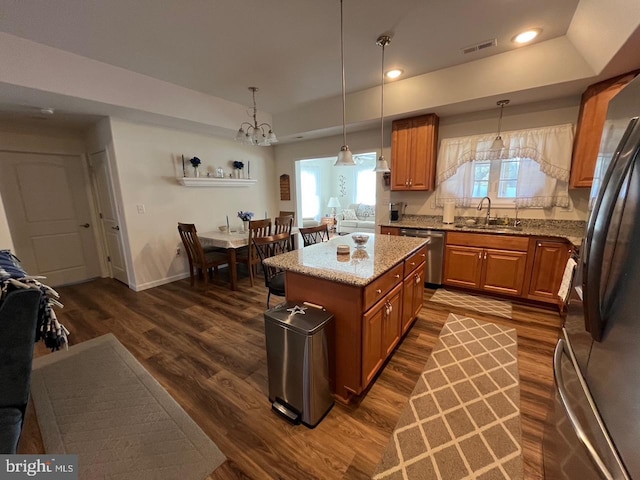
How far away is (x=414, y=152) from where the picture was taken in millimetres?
3721

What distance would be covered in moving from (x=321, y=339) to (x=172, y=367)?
1.45m

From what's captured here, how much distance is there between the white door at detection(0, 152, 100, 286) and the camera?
3.65m

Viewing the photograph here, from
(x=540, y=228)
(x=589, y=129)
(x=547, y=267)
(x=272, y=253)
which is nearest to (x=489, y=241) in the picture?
(x=547, y=267)

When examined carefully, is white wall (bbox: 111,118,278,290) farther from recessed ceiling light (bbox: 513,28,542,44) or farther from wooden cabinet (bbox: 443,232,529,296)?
recessed ceiling light (bbox: 513,28,542,44)

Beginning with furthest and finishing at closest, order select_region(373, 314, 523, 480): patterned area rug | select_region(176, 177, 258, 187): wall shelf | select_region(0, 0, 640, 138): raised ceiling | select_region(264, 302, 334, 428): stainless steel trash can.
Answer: select_region(176, 177, 258, 187): wall shelf, select_region(0, 0, 640, 138): raised ceiling, select_region(264, 302, 334, 428): stainless steel trash can, select_region(373, 314, 523, 480): patterned area rug

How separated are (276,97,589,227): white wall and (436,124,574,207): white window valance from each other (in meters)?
0.09

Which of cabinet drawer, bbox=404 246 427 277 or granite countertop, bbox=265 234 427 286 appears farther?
cabinet drawer, bbox=404 246 427 277

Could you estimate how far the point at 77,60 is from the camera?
265 centimetres

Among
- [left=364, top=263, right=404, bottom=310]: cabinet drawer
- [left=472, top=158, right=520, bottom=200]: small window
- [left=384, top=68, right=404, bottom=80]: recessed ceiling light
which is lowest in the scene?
[left=364, top=263, right=404, bottom=310]: cabinet drawer

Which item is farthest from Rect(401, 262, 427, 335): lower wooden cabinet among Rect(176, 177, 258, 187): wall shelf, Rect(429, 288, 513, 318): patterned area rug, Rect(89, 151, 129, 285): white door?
Rect(89, 151, 129, 285): white door

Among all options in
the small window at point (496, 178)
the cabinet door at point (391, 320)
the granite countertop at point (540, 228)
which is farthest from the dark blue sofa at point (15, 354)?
the small window at point (496, 178)

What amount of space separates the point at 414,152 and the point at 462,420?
323 centimetres

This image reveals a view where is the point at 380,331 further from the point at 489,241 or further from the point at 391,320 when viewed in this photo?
the point at 489,241

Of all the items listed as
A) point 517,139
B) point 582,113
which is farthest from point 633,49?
point 517,139
